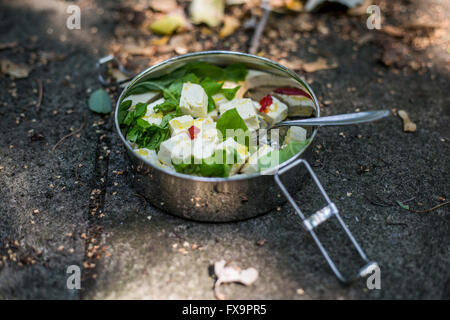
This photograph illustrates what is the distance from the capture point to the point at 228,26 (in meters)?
3.25

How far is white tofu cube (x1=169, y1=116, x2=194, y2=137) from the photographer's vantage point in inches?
84.1

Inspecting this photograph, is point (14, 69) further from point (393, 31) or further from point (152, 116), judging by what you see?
point (393, 31)

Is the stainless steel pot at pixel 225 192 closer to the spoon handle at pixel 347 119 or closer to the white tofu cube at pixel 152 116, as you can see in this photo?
the spoon handle at pixel 347 119

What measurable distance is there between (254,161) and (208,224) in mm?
373

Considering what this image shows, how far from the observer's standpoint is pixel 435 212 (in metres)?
Result: 2.11

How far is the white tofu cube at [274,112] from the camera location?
7.70 feet

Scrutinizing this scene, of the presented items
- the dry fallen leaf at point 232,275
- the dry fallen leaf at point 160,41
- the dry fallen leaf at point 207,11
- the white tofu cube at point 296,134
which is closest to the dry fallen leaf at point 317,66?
the dry fallen leaf at point 207,11

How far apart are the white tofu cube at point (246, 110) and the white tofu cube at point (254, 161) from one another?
26 cm

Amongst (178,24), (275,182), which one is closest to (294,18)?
(178,24)

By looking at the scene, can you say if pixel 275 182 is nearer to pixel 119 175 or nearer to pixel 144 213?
pixel 144 213

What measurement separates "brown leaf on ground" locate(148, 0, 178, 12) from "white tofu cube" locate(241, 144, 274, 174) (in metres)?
1.87

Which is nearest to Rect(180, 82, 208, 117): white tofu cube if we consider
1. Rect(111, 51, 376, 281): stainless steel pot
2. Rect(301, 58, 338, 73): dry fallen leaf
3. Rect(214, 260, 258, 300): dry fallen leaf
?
Rect(111, 51, 376, 281): stainless steel pot

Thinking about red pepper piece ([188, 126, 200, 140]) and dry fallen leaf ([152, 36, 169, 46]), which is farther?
dry fallen leaf ([152, 36, 169, 46])

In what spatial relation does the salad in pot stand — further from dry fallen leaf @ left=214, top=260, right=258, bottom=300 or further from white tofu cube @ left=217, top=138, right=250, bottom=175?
dry fallen leaf @ left=214, top=260, right=258, bottom=300
